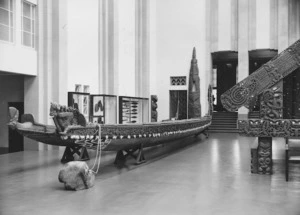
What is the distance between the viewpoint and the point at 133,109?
20.0 m

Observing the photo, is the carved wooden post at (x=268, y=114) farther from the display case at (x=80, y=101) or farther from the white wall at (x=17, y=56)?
the white wall at (x=17, y=56)

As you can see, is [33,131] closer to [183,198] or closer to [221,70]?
[183,198]

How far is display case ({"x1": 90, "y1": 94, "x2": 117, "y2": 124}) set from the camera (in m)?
15.0

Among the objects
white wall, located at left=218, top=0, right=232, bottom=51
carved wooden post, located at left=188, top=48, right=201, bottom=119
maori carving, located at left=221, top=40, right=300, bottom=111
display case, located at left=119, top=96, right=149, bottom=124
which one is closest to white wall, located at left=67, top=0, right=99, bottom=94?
display case, located at left=119, top=96, right=149, bottom=124

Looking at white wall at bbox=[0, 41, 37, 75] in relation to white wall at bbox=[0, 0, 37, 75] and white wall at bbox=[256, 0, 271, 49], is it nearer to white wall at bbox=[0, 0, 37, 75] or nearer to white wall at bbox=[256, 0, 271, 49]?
white wall at bbox=[0, 0, 37, 75]

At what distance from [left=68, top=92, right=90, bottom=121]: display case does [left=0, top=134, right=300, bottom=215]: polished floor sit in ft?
10.4

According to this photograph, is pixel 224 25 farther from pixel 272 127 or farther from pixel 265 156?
pixel 265 156

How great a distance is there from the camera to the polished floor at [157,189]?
211 inches

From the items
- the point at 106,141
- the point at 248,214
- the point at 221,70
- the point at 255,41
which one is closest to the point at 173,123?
the point at 106,141

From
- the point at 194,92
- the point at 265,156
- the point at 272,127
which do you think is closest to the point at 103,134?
the point at 265,156

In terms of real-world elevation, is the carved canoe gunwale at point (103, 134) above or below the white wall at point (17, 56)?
below

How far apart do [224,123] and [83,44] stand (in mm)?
10871

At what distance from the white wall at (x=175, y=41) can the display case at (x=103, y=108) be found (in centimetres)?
640

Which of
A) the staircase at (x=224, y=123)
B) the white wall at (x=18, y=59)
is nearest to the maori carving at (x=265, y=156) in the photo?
the white wall at (x=18, y=59)
